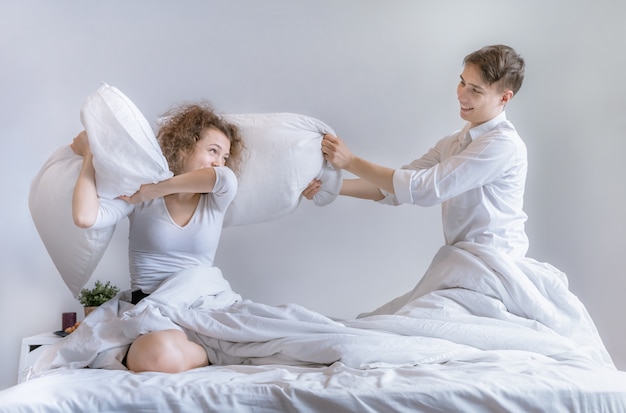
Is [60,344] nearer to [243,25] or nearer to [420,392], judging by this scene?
[420,392]

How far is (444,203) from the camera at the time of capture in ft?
7.17

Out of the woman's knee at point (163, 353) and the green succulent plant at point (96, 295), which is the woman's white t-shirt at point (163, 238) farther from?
the green succulent plant at point (96, 295)

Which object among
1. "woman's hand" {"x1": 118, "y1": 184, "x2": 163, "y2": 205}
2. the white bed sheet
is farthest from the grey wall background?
the white bed sheet

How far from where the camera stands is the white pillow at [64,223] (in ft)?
6.18

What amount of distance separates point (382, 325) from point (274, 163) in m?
0.62

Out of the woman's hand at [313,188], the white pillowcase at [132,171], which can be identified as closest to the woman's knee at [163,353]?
the white pillowcase at [132,171]

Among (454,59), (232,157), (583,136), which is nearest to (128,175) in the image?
(232,157)

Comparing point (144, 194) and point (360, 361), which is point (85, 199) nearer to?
point (144, 194)

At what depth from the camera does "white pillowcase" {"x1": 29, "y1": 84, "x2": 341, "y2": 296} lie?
174 centimetres

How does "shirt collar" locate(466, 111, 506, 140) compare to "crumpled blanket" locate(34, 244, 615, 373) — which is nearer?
"crumpled blanket" locate(34, 244, 615, 373)

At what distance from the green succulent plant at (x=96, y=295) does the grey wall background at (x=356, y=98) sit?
152 millimetres

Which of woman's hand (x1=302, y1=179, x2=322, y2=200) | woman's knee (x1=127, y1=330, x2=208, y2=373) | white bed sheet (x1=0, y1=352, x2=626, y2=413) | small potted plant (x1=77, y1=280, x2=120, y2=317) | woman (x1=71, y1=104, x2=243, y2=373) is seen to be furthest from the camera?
small potted plant (x1=77, y1=280, x2=120, y2=317)

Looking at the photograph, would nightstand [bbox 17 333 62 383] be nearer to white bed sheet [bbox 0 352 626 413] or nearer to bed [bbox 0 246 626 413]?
bed [bbox 0 246 626 413]

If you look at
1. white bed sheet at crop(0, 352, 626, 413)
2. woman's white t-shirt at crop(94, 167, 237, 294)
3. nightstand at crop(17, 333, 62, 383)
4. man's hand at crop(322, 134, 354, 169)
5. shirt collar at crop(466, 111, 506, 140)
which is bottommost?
nightstand at crop(17, 333, 62, 383)
